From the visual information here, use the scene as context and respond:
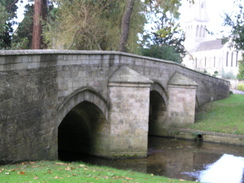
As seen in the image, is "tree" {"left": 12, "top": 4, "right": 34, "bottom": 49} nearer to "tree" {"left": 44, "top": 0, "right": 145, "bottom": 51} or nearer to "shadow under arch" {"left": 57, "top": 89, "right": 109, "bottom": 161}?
"tree" {"left": 44, "top": 0, "right": 145, "bottom": 51}

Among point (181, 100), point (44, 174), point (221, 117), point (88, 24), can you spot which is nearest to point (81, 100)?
point (44, 174)

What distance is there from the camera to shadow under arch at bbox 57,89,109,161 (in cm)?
1103

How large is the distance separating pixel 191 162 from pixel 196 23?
3104 inches

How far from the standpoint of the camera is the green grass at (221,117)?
16484 mm

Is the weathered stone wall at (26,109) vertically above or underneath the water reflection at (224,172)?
above

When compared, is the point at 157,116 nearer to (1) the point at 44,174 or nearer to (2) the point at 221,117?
(2) the point at 221,117

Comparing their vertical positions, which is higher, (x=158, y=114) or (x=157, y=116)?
(x=158, y=114)

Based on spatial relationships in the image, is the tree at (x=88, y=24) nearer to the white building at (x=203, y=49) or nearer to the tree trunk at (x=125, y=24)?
the tree trunk at (x=125, y=24)

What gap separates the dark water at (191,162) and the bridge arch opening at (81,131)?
0.77 m

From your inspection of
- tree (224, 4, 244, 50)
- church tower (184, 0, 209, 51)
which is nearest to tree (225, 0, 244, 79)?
tree (224, 4, 244, 50)

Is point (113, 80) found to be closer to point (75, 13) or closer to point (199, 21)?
point (75, 13)

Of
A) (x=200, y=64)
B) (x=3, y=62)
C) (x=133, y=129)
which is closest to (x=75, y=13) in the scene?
(x=133, y=129)

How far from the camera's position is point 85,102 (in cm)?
1067

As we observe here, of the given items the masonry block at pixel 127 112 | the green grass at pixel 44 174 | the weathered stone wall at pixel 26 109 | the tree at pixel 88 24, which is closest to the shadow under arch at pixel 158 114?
the tree at pixel 88 24
